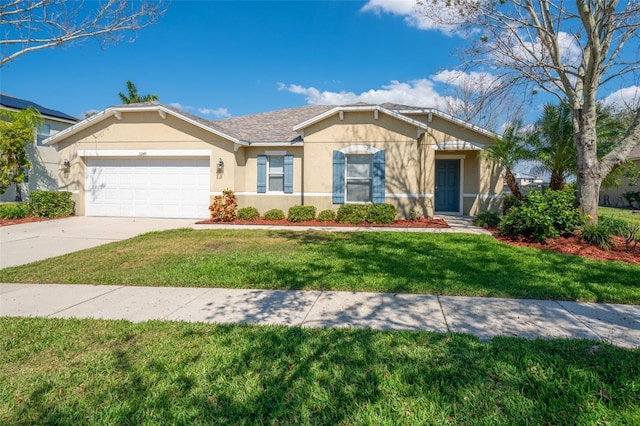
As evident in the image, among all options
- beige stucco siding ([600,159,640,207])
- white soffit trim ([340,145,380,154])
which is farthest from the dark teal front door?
beige stucco siding ([600,159,640,207])

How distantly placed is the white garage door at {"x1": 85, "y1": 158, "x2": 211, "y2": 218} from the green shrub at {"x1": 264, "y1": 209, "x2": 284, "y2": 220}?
2.59 meters

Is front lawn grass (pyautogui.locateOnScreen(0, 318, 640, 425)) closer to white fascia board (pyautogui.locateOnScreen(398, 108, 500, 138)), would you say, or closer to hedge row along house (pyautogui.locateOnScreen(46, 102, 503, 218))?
hedge row along house (pyautogui.locateOnScreen(46, 102, 503, 218))

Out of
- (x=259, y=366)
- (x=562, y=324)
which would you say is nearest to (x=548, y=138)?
(x=562, y=324)

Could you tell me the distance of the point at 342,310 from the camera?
450 cm

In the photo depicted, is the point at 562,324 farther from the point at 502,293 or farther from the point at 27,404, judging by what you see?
the point at 27,404

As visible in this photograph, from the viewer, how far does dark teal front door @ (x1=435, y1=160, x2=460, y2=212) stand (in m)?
16.5

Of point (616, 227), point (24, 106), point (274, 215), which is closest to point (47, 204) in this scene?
point (274, 215)

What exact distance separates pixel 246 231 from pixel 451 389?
9.11 meters

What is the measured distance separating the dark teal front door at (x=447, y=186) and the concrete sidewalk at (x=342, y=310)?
40.7ft

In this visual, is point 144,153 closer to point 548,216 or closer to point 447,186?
point 447,186

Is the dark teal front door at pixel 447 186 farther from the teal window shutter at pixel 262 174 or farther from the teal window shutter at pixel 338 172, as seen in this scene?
the teal window shutter at pixel 262 174

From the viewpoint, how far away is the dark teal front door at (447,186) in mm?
16516

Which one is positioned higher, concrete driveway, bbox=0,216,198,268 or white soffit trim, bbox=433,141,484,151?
white soffit trim, bbox=433,141,484,151

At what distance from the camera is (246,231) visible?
440 inches
